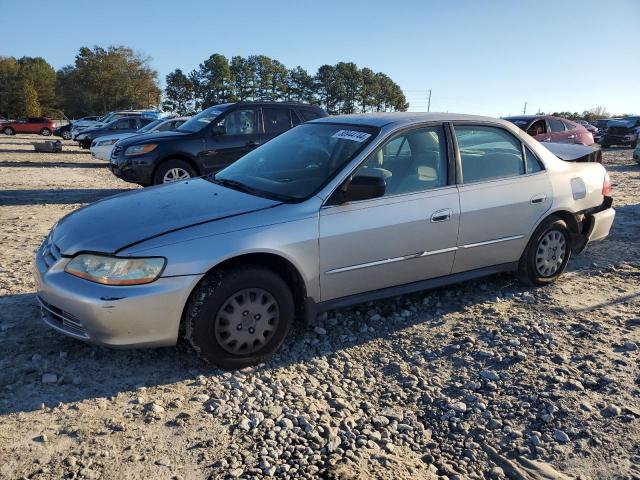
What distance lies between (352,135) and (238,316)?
171 centimetres

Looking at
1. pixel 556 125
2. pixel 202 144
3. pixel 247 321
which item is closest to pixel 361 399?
pixel 247 321

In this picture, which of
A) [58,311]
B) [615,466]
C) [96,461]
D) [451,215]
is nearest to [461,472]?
[615,466]

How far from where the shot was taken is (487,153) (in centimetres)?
439

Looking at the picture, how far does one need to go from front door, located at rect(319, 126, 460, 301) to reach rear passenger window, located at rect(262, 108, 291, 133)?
572 centimetres

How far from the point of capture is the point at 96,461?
2.45 metres

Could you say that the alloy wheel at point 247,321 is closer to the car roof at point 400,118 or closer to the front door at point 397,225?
the front door at point 397,225

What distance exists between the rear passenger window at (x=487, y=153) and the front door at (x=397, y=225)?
0.21m

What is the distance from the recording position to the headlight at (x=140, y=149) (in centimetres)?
898

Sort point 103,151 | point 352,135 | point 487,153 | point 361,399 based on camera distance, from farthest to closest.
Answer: point 103,151 → point 487,153 → point 352,135 → point 361,399

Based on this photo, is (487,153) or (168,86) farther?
(168,86)

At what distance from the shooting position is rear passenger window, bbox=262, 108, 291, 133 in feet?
31.1

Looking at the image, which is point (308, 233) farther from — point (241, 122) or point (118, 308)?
point (241, 122)

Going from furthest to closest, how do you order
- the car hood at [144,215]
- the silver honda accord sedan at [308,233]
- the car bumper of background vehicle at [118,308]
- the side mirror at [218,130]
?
the side mirror at [218,130] < the car hood at [144,215] < the silver honda accord sedan at [308,233] < the car bumper of background vehicle at [118,308]

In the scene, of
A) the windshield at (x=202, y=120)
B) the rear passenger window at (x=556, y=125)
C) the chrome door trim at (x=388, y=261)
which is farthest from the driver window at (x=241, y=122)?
the rear passenger window at (x=556, y=125)
